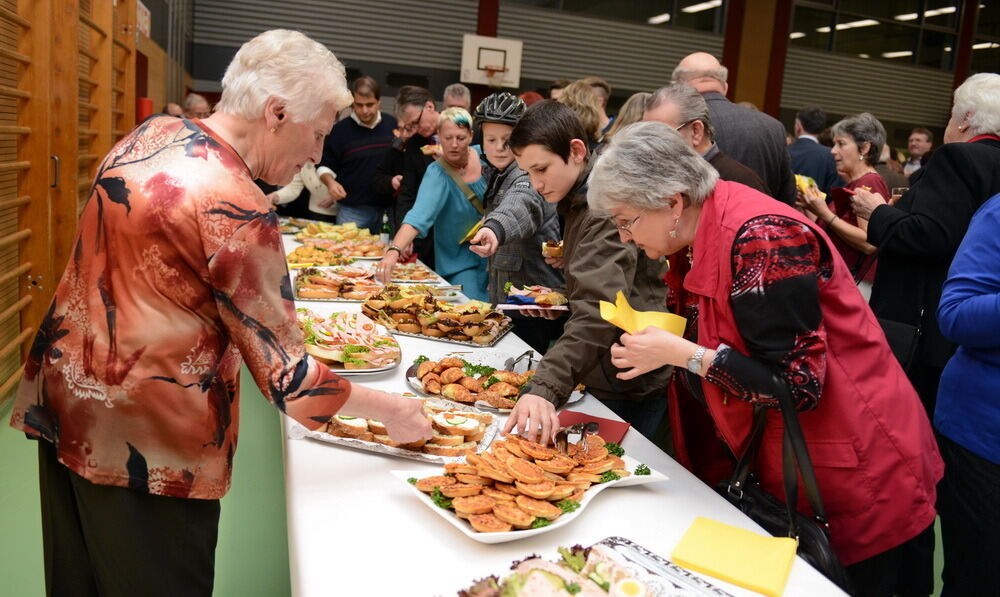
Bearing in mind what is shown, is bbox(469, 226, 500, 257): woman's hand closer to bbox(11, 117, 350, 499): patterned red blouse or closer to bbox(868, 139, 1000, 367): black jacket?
bbox(868, 139, 1000, 367): black jacket

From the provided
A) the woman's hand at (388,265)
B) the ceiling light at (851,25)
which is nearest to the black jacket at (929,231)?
the woman's hand at (388,265)

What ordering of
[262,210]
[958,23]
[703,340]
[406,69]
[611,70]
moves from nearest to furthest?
[262,210] < [703,340] < [406,69] < [611,70] < [958,23]

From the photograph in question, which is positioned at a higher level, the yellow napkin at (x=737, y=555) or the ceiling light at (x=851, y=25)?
the ceiling light at (x=851, y=25)

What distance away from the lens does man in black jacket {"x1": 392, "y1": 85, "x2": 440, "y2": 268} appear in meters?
4.99

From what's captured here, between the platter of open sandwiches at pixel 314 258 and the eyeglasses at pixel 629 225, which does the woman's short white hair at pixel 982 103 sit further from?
the platter of open sandwiches at pixel 314 258

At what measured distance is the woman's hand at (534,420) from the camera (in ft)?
5.70

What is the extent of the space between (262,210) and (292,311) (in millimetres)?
172

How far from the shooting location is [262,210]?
1.23m

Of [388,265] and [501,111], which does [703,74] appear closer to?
[501,111]

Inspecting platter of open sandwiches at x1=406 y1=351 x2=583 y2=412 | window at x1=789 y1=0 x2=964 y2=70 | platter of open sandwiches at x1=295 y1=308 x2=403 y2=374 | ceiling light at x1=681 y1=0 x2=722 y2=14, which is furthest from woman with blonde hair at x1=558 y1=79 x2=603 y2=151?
window at x1=789 y1=0 x2=964 y2=70

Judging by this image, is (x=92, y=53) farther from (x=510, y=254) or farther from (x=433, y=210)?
(x=510, y=254)

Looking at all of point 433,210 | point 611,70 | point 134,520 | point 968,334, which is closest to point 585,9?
point 611,70

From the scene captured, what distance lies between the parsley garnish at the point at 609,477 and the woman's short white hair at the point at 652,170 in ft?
1.82

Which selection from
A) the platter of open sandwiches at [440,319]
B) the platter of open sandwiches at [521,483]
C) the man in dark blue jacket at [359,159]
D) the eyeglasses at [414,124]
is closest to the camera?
the platter of open sandwiches at [521,483]
